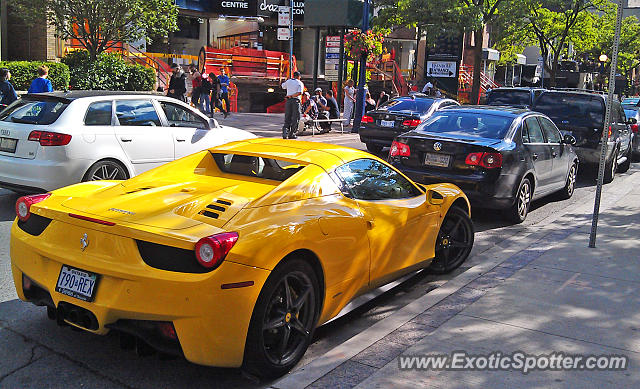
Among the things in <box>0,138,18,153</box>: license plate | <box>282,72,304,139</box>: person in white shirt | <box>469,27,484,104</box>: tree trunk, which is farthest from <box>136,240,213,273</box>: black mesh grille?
<box>469,27,484,104</box>: tree trunk

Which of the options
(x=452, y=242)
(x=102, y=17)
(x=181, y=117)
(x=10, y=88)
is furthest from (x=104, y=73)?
(x=452, y=242)

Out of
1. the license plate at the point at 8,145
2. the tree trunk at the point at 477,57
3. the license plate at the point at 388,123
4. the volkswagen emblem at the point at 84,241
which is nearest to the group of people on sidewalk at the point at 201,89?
the license plate at the point at 388,123

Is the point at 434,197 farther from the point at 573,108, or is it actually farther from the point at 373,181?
the point at 573,108

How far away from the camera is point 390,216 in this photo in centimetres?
529

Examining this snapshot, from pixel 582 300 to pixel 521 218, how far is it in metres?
3.68

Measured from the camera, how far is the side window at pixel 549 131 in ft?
33.2

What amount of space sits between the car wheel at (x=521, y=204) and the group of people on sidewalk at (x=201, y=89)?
47.5ft

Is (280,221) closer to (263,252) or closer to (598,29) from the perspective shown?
(263,252)

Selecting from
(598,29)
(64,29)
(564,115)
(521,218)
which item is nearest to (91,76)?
(64,29)

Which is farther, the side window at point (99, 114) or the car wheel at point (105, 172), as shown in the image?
the side window at point (99, 114)

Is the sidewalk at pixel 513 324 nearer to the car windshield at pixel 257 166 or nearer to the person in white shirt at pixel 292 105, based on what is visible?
the car windshield at pixel 257 166

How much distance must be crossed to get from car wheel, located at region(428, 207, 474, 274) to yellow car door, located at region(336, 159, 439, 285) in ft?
1.69

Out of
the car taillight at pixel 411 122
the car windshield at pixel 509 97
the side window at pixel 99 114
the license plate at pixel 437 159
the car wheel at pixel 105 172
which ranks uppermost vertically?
the car windshield at pixel 509 97

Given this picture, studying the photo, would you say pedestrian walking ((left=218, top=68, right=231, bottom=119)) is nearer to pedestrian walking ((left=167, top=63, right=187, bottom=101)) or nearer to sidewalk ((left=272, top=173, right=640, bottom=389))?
pedestrian walking ((left=167, top=63, right=187, bottom=101))
